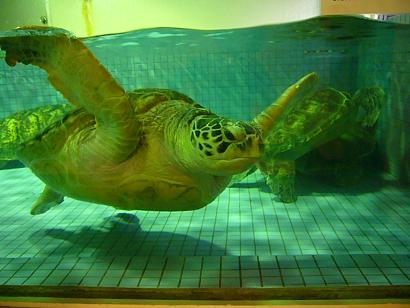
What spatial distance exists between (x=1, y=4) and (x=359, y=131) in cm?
352

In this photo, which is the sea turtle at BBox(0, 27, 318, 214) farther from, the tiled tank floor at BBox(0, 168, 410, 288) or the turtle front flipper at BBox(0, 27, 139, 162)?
the tiled tank floor at BBox(0, 168, 410, 288)

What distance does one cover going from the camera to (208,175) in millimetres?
1984

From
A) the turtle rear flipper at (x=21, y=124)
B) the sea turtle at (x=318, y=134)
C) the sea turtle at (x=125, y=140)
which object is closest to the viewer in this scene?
the sea turtle at (x=125, y=140)

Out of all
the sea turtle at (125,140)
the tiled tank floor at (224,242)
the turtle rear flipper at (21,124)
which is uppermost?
the sea turtle at (125,140)

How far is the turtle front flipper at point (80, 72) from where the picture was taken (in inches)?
66.4

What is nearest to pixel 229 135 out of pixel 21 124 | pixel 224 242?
pixel 224 242

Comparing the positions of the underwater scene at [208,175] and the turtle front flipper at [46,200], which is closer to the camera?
the underwater scene at [208,175]

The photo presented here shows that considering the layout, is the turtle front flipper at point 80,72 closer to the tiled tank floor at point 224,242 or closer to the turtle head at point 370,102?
the tiled tank floor at point 224,242

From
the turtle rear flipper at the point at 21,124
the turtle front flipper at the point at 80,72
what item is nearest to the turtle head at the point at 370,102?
the turtle front flipper at the point at 80,72

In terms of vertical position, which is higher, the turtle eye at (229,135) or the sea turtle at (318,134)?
the turtle eye at (229,135)

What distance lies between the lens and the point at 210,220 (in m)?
2.82

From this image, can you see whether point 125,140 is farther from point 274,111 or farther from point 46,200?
point 46,200

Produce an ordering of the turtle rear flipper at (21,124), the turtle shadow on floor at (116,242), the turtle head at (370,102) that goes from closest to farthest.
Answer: the turtle shadow on floor at (116,242)
the turtle head at (370,102)
the turtle rear flipper at (21,124)

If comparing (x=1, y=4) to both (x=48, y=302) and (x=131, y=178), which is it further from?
(x=48, y=302)
